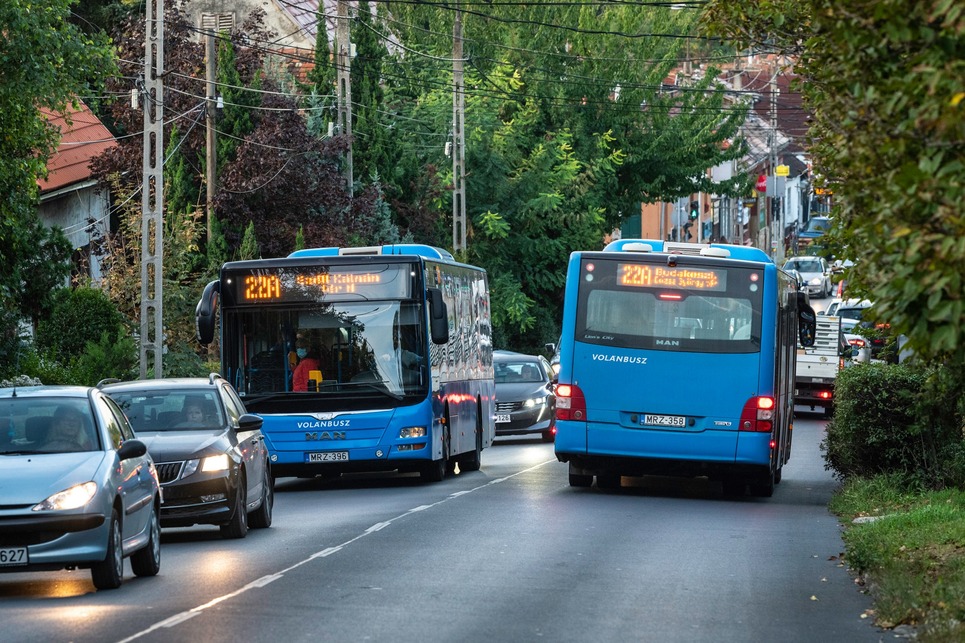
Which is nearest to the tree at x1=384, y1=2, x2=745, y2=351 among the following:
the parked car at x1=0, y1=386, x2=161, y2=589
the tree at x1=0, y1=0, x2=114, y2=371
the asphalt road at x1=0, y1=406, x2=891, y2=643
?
the tree at x1=0, y1=0, x2=114, y2=371

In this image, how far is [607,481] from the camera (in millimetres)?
23938

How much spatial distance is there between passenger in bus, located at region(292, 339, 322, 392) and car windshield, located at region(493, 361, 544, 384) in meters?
13.3

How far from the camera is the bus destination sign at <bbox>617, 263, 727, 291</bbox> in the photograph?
2170cm

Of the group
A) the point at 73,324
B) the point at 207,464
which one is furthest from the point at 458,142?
the point at 207,464

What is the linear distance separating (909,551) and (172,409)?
6.97 m

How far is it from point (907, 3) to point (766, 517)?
495 inches

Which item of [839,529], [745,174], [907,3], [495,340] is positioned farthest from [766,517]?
[745,174]

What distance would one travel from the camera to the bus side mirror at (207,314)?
70.8 ft

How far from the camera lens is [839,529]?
18562 mm

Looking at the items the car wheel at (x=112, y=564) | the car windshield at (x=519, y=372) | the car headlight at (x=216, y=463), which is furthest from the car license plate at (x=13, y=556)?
the car windshield at (x=519, y=372)

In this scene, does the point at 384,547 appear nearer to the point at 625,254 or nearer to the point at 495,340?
the point at 625,254

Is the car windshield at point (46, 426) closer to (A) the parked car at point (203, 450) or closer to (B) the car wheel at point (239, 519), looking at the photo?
(A) the parked car at point (203, 450)

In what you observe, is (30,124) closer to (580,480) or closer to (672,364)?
(580,480)

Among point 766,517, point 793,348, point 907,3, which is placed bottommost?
point 766,517
